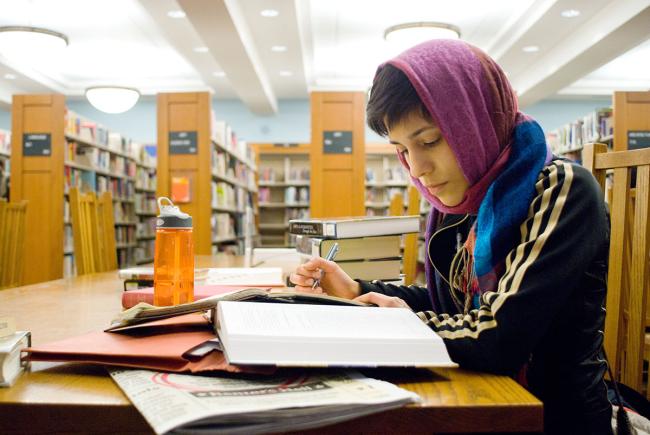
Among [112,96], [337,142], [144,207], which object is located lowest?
[144,207]

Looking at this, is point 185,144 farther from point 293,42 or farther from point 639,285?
point 639,285

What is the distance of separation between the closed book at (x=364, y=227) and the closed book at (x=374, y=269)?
0.09 meters

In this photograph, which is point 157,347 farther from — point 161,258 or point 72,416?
point 161,258

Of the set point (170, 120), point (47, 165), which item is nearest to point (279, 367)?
point (170, 120)

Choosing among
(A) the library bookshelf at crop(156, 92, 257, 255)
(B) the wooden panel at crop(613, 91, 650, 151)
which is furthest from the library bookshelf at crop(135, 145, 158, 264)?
(B) the wooden panel at crop(613, 91, 650, 151)

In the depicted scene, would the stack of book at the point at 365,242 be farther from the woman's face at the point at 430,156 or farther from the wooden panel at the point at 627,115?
the wooden panel at the point at 627,115

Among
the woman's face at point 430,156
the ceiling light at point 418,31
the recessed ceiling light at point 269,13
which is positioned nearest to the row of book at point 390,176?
the ceiling light at point 418,31

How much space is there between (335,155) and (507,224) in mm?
4224

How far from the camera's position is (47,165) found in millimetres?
5496

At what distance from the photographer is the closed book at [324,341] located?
556 millimetres

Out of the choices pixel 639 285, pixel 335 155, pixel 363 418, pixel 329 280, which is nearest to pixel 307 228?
pixel 329 280

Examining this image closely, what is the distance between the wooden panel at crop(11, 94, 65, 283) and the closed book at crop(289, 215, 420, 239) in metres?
4.71

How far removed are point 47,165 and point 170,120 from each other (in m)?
1.38

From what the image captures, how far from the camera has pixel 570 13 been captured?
580 centimetres
